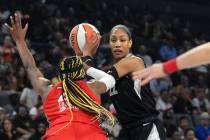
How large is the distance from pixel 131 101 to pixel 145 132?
0.40 metres

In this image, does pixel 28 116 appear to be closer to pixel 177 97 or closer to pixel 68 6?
pixel 177 97

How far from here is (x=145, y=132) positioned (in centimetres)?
592

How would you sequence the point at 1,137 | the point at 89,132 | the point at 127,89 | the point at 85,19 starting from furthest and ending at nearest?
the point at 85,19 → the point at 1,137 → the point at 127,89 → the point at 89,132

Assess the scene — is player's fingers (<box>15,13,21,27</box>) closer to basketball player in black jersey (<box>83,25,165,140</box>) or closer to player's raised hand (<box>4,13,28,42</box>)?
player's raised hand (<box>4,13,28,42</box>)

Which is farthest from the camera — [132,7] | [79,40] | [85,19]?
[132,7]

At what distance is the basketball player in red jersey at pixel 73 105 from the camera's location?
485cm

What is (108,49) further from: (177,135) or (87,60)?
(87,60)

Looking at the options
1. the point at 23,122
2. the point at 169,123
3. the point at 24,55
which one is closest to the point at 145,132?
the point at 24,55

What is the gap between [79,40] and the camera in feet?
18.1

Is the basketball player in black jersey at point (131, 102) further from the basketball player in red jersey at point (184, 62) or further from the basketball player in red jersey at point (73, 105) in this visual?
the basketball player in red jersey at point (184, 62)

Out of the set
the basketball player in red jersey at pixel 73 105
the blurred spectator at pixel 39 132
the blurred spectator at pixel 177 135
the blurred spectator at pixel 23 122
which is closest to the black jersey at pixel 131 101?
the basketball player in red jersey at pixel 73 105

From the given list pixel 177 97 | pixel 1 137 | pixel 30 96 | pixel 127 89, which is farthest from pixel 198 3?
pixel 127 89

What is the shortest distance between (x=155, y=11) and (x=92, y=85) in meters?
18.8

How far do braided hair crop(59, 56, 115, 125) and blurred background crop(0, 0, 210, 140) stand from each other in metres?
4.55
